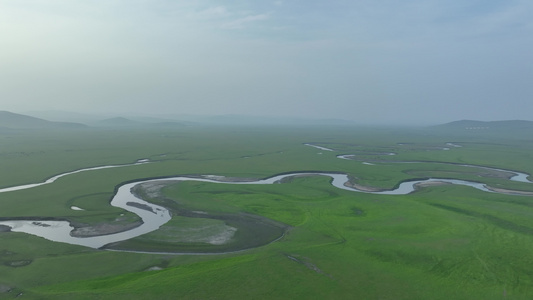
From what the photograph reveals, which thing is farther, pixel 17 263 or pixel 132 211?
pixel 132 211

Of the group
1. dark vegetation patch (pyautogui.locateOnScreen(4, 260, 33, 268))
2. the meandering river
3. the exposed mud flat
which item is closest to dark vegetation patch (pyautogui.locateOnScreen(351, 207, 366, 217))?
the meandering river

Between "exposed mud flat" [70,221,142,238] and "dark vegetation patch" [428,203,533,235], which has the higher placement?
"dark vegetation patch" [428,203,533,235]

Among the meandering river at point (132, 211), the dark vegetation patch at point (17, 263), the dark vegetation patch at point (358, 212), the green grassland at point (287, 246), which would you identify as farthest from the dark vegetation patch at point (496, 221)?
the dark vegetation patch at point (17, 263)

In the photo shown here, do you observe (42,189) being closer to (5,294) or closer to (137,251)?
(137,251)

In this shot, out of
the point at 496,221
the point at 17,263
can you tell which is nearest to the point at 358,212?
the point at 496,221

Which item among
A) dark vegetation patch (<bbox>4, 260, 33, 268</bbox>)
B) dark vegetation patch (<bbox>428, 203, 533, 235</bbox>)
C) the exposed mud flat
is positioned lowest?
the exposed mud flat

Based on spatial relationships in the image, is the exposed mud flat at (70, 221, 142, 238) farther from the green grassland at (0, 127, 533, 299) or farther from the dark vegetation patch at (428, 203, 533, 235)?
the dark vegetation patch at (428, 203, 533, 235)

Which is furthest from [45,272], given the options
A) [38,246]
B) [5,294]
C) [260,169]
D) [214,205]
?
[260,169]

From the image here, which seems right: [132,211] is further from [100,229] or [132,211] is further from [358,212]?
[358,212]

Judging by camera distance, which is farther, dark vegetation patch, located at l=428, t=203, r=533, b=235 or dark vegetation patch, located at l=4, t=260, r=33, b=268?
dark vegetation patch, located at l=428, t=203, r=533, b=235

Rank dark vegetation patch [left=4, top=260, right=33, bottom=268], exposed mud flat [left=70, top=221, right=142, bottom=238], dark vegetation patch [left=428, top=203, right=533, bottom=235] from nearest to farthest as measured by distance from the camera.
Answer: dark vegetation patch [left=4, top=260, right=33, bottom=268] < exposed mud flat [left=70, top=221, right=142, bottom=238] < dark vegetation patch [left=428, top=203, right=533, bottom=235]

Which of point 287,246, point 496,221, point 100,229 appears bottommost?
point 100,229
